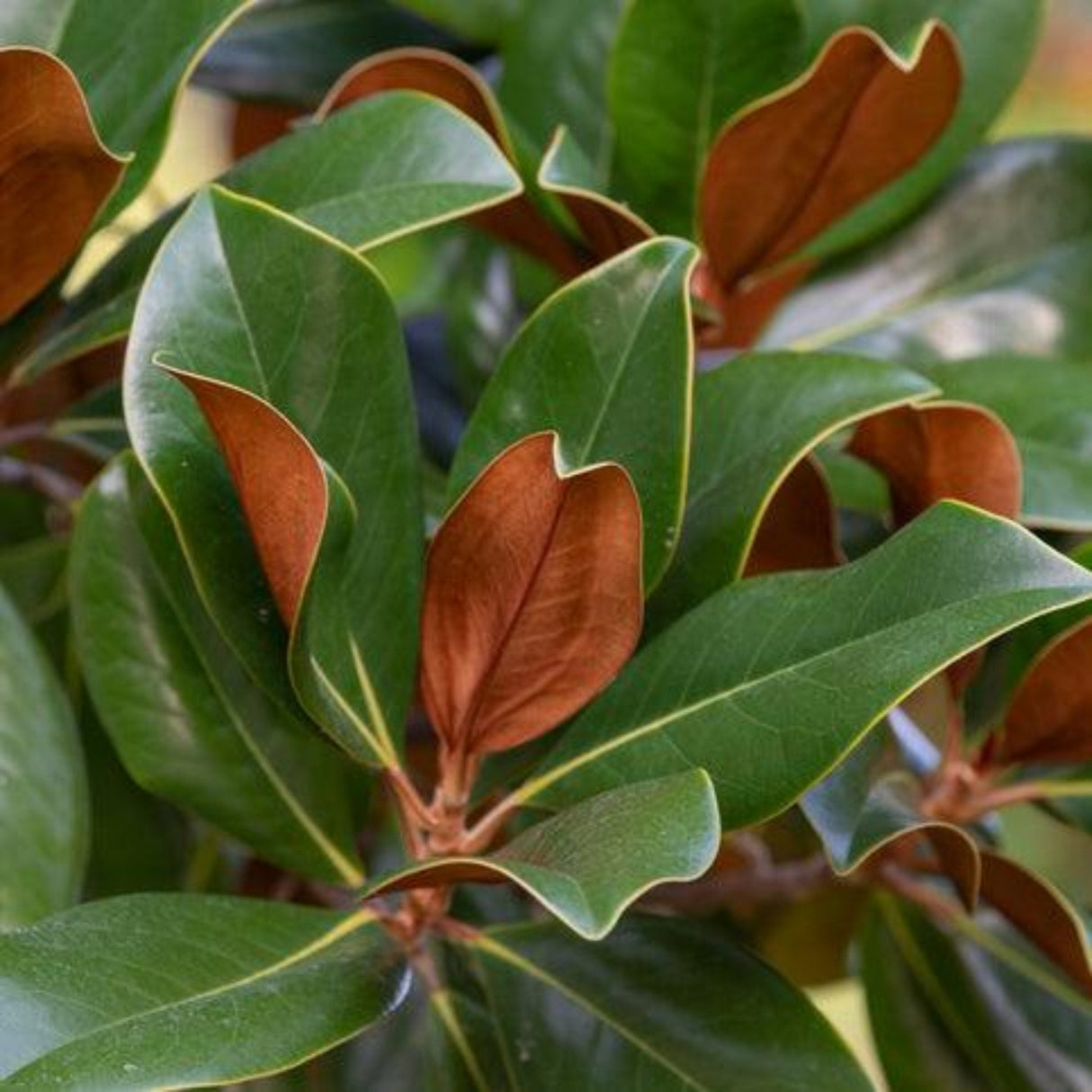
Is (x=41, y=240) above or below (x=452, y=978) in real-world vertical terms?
above

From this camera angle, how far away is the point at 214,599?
28.6 inches

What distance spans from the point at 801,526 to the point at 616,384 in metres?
0.14

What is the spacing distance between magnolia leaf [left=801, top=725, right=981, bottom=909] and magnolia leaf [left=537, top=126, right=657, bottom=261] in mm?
214

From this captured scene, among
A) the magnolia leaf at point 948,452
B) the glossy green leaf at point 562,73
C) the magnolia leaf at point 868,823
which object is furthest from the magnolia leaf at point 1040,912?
the glossy green leaf at point 562,73

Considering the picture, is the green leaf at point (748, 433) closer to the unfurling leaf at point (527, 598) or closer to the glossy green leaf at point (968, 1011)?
the unfurling leaf at point (527, 598)

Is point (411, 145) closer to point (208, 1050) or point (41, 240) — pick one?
point (41, 240)

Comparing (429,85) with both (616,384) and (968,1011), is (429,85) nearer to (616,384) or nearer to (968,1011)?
(616,384)

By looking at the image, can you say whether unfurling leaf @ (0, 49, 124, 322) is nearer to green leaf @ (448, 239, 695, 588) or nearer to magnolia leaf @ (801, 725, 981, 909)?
green leaf @ (448, 239, 695, 588)

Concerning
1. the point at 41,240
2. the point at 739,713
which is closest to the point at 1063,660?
the point at 739,713

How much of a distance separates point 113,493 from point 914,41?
36 cm

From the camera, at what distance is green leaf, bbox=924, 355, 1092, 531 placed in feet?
2.71

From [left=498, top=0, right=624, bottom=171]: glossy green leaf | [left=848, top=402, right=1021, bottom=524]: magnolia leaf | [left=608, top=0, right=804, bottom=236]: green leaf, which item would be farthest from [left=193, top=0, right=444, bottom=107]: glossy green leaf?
[left=848, top=402, right=1021, bottom=524]: magnolia leaf

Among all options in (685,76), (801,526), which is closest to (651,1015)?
(801,526)

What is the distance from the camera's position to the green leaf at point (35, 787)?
72cm
